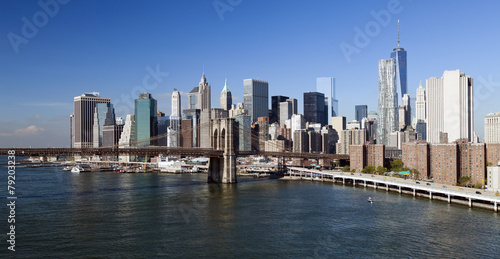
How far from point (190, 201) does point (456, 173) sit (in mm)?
37155

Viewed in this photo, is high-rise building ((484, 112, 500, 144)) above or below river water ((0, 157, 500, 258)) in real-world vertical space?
above

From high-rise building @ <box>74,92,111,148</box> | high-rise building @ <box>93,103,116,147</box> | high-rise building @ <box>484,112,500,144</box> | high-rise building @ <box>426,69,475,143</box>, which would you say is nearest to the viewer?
high-rise building @ <box>484,112,500,144</box>

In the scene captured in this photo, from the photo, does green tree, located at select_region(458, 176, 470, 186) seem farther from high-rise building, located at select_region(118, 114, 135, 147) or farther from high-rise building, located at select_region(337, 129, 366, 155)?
high-rise building, located at select_region(118, 114, 135, 147)

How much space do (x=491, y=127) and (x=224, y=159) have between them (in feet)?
373

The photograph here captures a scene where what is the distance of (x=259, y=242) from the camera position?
2625 cm

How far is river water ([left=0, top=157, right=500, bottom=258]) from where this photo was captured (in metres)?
24.2

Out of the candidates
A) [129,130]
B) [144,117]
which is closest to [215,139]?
[144,117]

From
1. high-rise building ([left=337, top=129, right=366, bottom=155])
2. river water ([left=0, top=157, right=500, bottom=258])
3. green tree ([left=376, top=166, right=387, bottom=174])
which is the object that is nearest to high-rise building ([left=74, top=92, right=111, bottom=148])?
high-rise building ([left=337, top=129, right=366, bottom=155])

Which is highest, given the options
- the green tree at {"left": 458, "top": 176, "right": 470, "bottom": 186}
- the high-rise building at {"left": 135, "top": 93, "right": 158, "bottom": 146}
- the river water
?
the high-rise building at {"left": 135, "top": 93, "right": 158, "bottom": 146}

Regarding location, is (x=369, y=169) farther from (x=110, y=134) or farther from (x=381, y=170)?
(x=110, y=134)

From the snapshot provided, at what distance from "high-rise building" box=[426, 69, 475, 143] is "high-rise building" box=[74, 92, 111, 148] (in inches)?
5818

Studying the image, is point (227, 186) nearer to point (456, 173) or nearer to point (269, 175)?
point (269, 175)

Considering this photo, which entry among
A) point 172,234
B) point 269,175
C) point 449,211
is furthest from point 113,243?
point 269,175

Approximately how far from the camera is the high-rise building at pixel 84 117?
184 m
